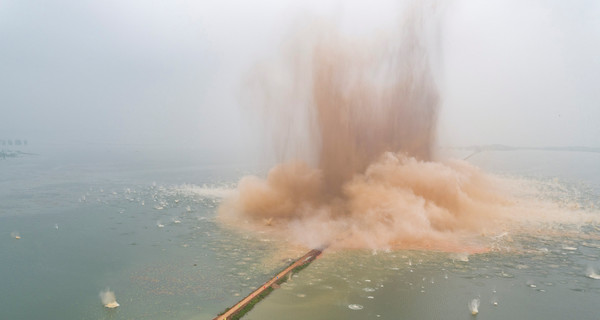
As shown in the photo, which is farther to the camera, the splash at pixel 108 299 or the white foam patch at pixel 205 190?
the white foam patch at pixel 205 190

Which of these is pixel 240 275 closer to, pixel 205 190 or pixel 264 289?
pixel 264 289

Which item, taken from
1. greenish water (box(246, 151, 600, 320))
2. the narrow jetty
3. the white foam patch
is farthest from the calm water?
the white foam patch

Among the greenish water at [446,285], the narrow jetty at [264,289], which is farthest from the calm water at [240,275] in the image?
the narrow jetty at [264,289]

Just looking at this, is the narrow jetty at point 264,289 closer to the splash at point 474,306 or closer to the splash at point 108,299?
the splash at point 108,299

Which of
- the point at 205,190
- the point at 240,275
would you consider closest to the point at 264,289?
the point at 240,275

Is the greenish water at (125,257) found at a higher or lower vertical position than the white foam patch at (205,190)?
lower

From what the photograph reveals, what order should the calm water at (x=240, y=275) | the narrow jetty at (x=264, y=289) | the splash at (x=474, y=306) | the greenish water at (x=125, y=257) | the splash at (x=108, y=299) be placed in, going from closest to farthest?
the narrow jetty at (x=264, y=289) < the splash at (x=474, y=306) < the calm water at (x=240, y=275) < the splash at (x=108, y=299) < the greenish water at (x=125, y=257)

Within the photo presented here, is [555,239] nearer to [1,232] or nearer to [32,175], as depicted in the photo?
[1,232]
